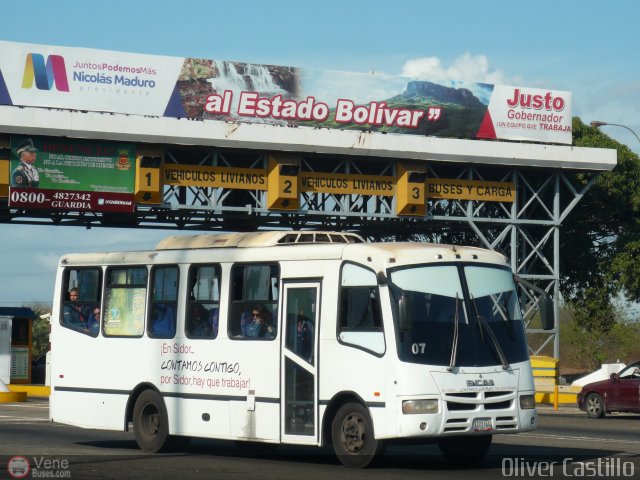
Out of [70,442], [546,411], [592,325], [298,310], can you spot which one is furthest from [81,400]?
[592,325]

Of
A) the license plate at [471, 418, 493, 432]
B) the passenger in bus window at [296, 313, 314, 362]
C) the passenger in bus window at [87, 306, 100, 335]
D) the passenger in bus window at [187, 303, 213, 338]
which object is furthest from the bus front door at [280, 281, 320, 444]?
the passenger in bus window at [87, 306, 100, 335]

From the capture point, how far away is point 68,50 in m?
37.9

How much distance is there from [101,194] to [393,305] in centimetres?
2577

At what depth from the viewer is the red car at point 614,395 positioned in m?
28.2

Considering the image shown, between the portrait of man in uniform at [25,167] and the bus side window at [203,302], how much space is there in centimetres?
2213

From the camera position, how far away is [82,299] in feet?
63.9

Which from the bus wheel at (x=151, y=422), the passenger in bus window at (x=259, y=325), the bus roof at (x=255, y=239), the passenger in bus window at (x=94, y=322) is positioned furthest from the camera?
the passenger in bus window at (x=94, y=322)

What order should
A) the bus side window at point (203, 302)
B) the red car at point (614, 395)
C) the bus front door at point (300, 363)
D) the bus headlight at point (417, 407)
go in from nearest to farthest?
the bus headlight at point (417, 407), the bus front door at point (300, 363), the bus side window at point (203, 302), the red car at point (614, 395)

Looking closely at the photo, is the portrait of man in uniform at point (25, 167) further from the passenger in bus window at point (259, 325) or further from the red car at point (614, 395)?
the passenger in bus window at point (259, 325)

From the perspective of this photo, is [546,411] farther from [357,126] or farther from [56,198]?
[56,198]

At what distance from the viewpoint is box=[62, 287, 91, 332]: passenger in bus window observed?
19.4 metres

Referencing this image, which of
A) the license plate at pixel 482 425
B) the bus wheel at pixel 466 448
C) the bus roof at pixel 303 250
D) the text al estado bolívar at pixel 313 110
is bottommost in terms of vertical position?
the bus wheel at pixel 466 448

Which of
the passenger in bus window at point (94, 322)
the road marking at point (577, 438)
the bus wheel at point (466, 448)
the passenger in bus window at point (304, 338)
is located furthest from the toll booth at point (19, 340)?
the bus wheel at point (466, 448)

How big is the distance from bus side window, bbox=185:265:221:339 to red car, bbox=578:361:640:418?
13623 millimetres
